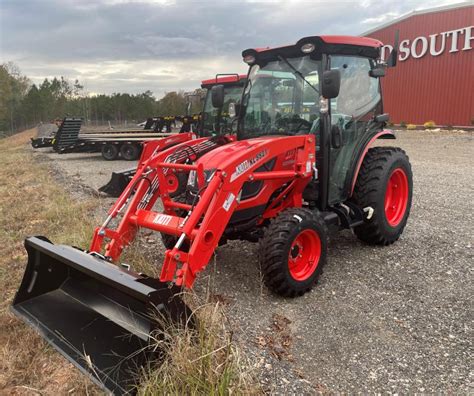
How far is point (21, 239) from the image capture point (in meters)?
5.97

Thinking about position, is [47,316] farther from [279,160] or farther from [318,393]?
[279,160]

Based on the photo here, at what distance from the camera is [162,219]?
12.6 feet

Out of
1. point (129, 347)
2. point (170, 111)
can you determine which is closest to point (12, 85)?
point (170, 111)

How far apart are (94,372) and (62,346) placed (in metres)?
0.52

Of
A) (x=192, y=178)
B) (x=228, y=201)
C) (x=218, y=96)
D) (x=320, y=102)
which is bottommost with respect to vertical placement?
(x=228, y=201)

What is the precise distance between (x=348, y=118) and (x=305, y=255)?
1.64m

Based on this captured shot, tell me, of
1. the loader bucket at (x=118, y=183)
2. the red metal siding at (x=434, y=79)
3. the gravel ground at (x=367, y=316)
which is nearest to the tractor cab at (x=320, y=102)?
the gravel ground at (x=367, y=316)

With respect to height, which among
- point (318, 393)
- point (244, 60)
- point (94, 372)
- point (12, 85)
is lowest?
point (318, 393)

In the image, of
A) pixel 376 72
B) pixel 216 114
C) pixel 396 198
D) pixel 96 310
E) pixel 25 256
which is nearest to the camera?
pixel 96 310

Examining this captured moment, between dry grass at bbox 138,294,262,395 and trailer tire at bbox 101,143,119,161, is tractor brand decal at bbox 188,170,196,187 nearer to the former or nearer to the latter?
dry grass at bbox 138,294,262,395

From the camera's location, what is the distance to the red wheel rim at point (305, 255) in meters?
4.02

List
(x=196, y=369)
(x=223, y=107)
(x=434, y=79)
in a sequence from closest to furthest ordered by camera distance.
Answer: (x=196, y=369) < (x=223, y=107) < (x=434, y=79)

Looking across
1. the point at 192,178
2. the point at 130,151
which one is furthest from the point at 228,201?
the point at 130,151

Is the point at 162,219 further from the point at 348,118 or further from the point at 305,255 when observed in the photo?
the point at 348,118
